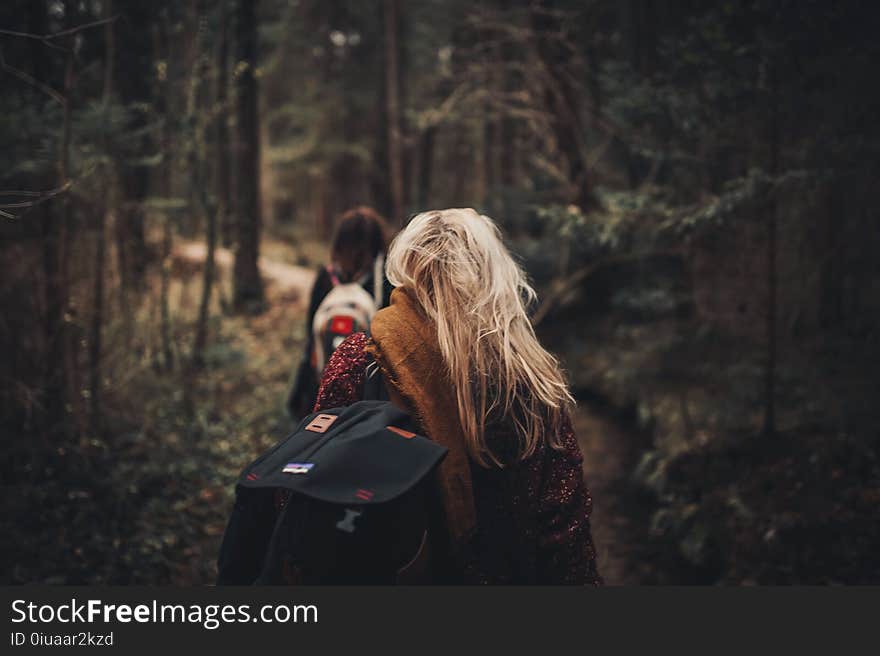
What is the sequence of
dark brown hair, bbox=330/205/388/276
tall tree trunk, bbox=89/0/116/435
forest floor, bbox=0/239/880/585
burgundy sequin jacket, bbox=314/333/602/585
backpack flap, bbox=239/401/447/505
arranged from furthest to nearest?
tall tree trunk, bbox=89/0/116/435 → forest floor, bbox=0/239/880/585 → dark brown hair, bbox=330/205/388/276 → burgundy sequin jacket, bbox=314/333/602/585 → backpack flap, bbox=239/401/447/505

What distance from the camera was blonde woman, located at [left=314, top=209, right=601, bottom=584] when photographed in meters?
2.18

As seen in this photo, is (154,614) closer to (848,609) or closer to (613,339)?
(848,609)

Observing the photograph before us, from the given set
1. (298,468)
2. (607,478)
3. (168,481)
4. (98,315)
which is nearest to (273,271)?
(98,315)

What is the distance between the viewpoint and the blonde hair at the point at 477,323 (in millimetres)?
2229

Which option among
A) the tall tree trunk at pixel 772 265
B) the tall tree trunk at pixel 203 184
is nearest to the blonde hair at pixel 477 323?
the tall tree trunk at pixel 772 265

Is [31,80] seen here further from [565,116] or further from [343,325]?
[565,116]

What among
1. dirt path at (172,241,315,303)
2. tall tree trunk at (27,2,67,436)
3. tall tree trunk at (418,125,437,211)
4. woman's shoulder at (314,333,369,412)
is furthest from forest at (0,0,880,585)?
tall tree trunk at (418,125,437,211)

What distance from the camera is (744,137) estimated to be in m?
5.93

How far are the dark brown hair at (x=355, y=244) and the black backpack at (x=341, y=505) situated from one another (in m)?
3.10

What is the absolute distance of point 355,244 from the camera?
5.14 metres

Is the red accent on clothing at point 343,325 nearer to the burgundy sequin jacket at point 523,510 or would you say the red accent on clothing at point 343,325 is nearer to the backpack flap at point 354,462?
the burgundy sequin jacket at point 523,510

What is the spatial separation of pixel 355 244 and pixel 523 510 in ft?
10.5

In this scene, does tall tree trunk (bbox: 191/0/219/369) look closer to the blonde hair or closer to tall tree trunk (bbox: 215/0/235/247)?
tall tree trunk (bbox: 215/0/235/247)

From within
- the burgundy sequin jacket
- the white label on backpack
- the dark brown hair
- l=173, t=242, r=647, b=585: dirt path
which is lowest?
l=173, t=242, r=647, b=585: dirt path
